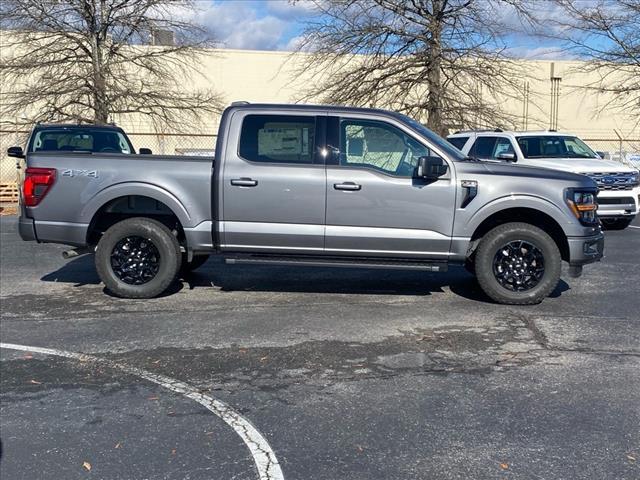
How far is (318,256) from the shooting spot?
7434 millimetres

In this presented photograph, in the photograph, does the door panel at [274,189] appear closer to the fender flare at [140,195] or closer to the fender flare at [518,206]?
the fender flare at [140,195]

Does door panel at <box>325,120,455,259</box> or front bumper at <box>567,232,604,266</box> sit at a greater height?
door panel at <box>325,120,455,259</box>

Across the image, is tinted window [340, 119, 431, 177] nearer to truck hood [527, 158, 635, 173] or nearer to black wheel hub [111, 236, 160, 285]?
black wheel hub [111, 236, 160, 285]

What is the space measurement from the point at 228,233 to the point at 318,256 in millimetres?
1005

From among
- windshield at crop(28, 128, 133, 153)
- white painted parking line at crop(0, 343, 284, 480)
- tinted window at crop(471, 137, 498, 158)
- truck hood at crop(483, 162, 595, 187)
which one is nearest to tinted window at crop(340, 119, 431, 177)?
truck hood at crop(483, 162, 595, 187)

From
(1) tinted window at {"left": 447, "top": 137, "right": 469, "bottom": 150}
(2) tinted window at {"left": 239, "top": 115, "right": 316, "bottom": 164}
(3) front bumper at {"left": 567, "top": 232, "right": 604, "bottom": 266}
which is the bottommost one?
(3) front bumper at {"left": 567, "top": 232, "right": 604, "bottom": 266}

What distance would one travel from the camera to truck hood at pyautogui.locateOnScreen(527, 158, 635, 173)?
12797 mm

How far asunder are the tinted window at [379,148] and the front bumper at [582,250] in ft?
5.95

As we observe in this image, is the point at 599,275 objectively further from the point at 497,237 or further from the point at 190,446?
the point at 190,446

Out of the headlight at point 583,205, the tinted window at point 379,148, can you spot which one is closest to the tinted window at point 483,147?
the headlight at point 583,205

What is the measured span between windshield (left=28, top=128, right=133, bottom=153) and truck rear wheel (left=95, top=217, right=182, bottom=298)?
5.50 metres

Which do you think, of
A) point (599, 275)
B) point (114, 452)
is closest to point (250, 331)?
point (114, 452)

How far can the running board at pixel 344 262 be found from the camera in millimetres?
7289

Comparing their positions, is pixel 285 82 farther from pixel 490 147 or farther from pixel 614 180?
pixel 614 180
